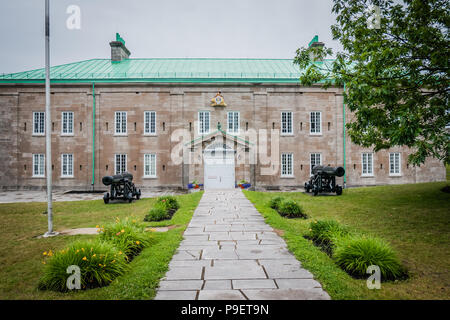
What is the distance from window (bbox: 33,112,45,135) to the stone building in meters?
0.09

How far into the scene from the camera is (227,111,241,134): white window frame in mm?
24125

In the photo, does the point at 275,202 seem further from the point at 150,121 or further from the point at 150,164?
the point at 150,121

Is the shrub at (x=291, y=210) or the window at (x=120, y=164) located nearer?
the shrub at (x=291, y=210)

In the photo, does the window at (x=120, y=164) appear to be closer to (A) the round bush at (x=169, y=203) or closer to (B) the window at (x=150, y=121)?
(B) the window at (x=150, y=121)

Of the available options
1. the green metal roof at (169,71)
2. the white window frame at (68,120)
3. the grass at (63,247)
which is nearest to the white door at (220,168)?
the green metal roof at (169,71)

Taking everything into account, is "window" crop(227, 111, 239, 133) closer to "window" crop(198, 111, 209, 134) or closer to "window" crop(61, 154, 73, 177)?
"window" crop(198, 111, 209, 134)

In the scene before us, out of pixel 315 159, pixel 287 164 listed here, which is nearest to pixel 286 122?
pixel 287 164

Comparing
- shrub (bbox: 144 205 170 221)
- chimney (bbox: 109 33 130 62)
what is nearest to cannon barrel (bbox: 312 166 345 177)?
shrub (bbox: 144 205 170 221)

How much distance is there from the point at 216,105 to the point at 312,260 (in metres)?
19.7

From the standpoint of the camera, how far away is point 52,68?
87.5 feet

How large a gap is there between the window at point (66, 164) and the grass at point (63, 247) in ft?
35.4

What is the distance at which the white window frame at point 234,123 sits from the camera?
24125mm
